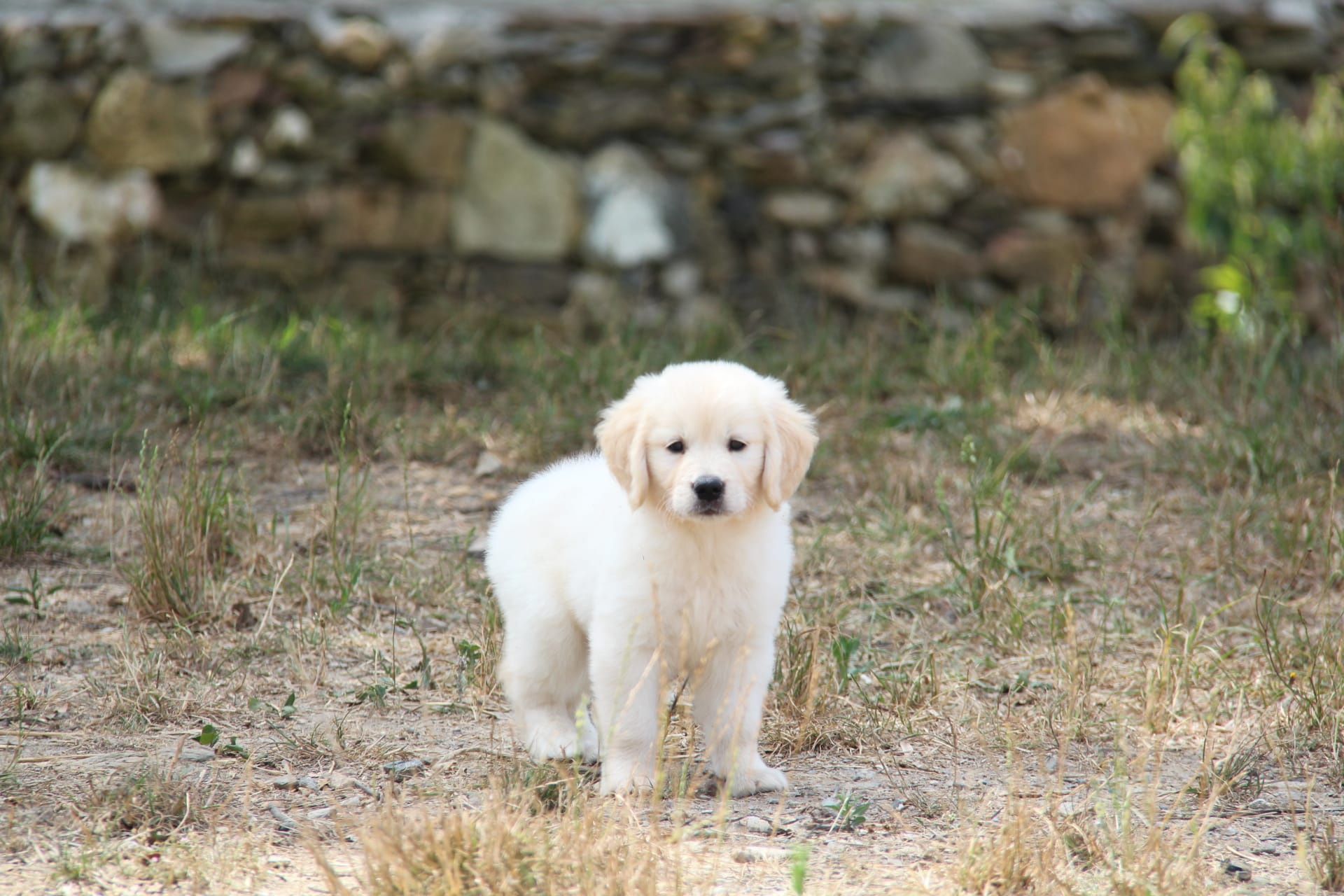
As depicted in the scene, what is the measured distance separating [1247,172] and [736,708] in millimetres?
4888

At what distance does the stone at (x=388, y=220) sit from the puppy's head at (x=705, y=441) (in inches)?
155

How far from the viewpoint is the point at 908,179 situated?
22.7 ft

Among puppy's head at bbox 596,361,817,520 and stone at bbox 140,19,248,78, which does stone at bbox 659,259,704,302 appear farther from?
puppy's head at bbox 596,361,817,520

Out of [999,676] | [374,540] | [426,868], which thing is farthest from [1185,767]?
[374,540]

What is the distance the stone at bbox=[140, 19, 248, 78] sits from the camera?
6.79 meters

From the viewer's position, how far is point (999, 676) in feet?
12.5

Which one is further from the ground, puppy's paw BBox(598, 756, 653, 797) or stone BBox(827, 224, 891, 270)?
stone BBox(827, 224, 891, 270)

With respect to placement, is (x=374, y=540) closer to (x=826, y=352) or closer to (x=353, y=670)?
(x=353, y=670)

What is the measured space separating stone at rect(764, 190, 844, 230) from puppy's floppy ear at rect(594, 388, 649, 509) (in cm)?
391

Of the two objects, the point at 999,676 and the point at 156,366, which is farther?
the point at 156,366

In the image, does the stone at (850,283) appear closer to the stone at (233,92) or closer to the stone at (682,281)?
the stone at (682,281)

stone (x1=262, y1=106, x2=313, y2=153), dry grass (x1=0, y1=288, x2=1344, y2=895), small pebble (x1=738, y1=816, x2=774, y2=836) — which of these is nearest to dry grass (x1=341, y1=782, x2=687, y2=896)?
dry grass (x1=0, y1=288, x2=1344, y2=895)

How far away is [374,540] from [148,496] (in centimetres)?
65

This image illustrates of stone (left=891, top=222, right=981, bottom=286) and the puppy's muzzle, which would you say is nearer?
the puppy's muzzle
